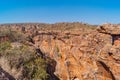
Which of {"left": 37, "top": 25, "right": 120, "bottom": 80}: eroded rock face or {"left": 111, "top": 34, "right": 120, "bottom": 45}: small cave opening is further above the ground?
{"left": 111, "top": 34, "right": 120, "bottom": 45}: small cave opening

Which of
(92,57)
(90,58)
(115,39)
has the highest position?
(115,39)

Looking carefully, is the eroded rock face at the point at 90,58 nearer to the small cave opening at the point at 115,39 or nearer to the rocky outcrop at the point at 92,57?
the rocky outcrop at the point at 92,57

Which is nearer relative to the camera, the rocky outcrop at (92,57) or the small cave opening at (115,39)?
the rocky outcrop at (92,57)

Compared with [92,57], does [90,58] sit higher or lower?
lower

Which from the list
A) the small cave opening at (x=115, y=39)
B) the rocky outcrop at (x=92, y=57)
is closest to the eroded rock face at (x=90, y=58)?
the rocky outcrop at (x=92, y=57)

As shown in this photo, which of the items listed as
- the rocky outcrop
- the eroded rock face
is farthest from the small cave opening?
the eroded rock face

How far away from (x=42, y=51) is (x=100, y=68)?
17.2m

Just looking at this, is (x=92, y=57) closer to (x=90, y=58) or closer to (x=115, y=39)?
(x=90, y=58)

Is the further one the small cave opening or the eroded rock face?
the small cave opening

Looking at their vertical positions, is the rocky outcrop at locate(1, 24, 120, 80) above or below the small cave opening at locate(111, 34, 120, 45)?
below

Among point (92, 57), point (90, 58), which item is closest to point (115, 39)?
point (92, 57)

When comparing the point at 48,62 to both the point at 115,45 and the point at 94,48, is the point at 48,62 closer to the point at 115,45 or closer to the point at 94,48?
the point at 94,48

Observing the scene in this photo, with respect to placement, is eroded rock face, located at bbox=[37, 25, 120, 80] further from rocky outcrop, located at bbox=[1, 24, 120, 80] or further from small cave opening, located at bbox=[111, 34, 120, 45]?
small cave opening, located at bbox=[111, 34, 120, 45]

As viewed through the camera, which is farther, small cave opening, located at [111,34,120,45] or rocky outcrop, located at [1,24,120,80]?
small cave opening, located at [111,34,120,45]
